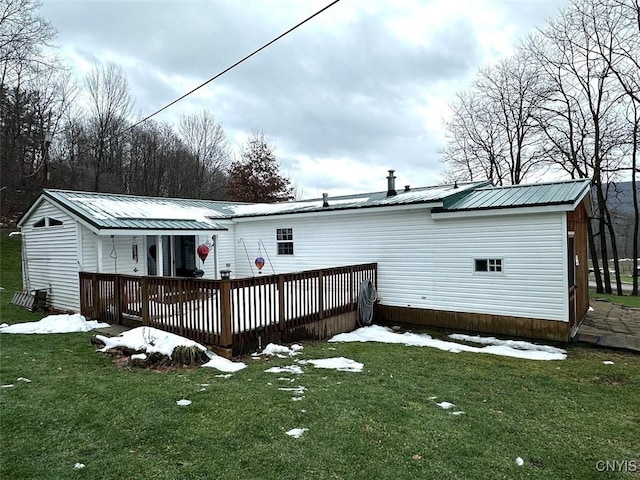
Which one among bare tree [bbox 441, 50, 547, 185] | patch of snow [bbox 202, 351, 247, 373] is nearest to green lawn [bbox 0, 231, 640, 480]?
patch of snow [bbox 202, 351, 247, 373]

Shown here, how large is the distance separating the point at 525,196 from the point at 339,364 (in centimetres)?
536

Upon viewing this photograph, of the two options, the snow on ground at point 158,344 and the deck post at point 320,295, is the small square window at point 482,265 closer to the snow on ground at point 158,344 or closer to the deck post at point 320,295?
the deck post at point 320,295

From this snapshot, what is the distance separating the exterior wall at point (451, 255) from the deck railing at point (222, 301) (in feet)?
3.61

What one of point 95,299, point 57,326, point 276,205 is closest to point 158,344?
point 57,326

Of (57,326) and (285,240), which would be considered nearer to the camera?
(57,326)

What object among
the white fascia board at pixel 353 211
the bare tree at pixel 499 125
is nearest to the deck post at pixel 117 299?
the white fascia board at pixel 353 211

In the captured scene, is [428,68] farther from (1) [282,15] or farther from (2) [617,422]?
(2) [617,422]

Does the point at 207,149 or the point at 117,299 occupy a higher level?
the point at 207,149

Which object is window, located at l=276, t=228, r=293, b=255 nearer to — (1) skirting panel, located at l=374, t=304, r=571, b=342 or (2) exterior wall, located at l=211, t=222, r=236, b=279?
(2) exterior wall, located at l=211, t=222, r=236, b=279

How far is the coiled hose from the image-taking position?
9.19 meters

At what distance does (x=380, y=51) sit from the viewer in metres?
10.8

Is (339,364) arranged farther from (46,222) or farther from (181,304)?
(46,222)

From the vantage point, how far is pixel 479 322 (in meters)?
8.51

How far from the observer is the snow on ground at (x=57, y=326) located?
7.82 meters
